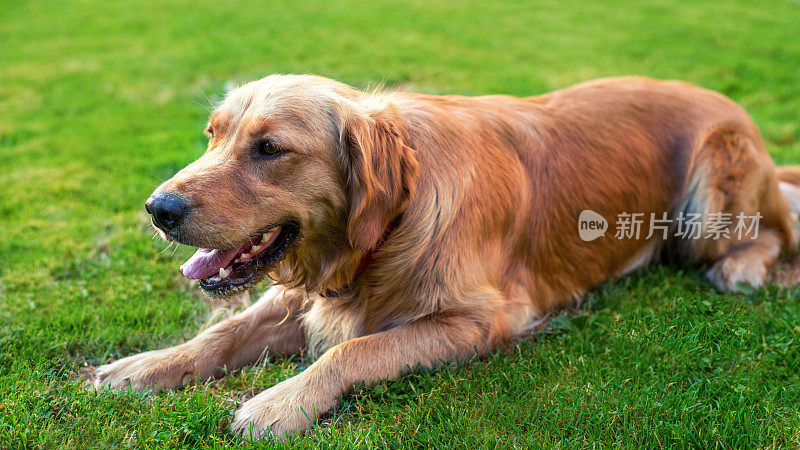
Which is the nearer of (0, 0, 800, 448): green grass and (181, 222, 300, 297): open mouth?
(0, 0, 800, 448): green grass

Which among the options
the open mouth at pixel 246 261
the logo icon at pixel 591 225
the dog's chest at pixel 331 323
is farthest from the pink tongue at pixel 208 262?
the logo icon at pixel 591 225

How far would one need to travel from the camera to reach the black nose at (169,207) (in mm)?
2914

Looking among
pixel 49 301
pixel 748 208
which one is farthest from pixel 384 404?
pixel 748 208

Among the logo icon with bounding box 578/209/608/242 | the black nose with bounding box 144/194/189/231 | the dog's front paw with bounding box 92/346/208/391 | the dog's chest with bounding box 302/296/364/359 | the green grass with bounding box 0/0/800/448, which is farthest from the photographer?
the logo icon with bounding box 578/209/608/242

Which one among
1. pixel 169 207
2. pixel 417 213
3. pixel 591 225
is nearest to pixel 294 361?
pixel 417 213

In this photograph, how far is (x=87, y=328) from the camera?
392cm

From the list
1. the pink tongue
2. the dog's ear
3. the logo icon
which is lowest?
the logo icon

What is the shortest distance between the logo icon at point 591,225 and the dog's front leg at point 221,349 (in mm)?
1796

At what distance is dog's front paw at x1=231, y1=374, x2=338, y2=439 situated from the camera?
3.00m

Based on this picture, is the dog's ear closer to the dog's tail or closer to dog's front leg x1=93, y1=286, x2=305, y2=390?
dog's front leg x1=93, y1=286, x2=305, y2=390

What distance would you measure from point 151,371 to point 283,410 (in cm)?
82

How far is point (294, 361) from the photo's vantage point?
383 cm

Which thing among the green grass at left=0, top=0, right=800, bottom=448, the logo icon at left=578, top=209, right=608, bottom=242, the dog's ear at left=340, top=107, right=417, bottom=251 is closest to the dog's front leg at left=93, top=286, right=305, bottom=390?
the green grass at left=0, top=0, right=800, bottom=448

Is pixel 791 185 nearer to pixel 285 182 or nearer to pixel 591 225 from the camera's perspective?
pixel 591 225
